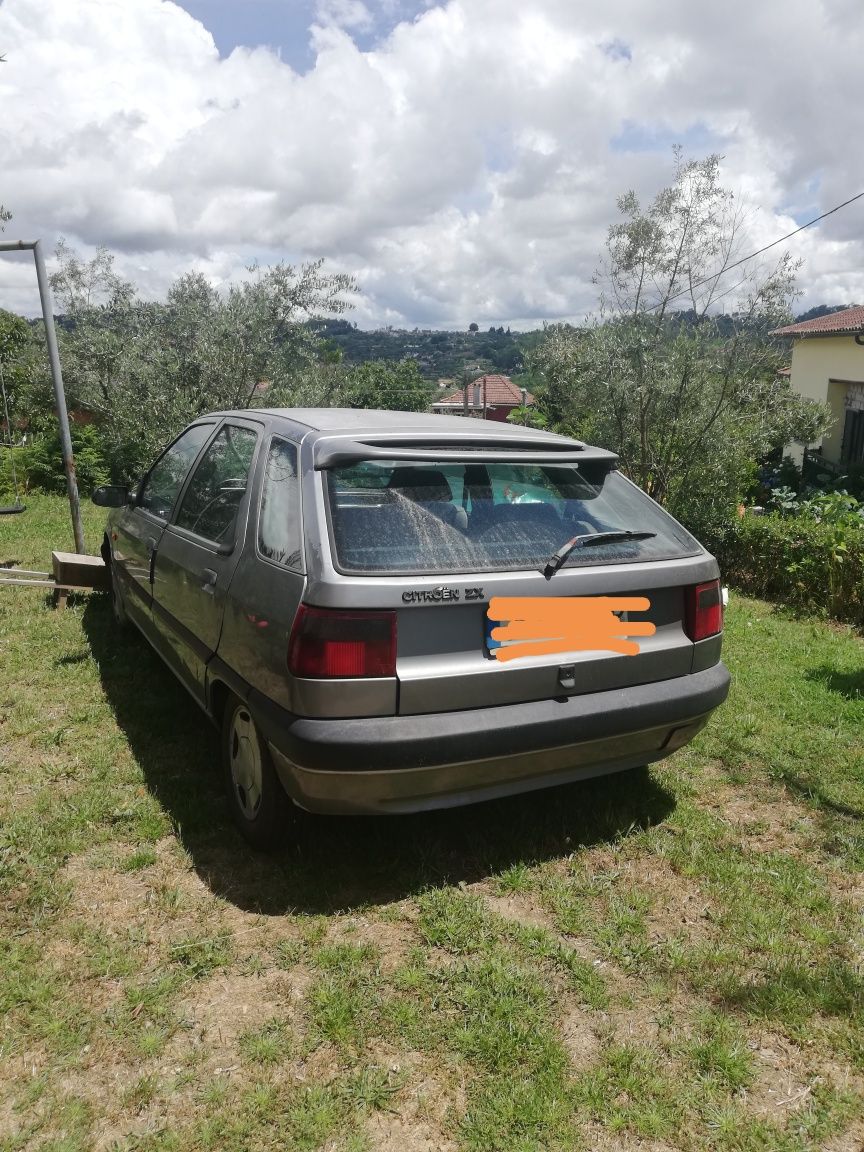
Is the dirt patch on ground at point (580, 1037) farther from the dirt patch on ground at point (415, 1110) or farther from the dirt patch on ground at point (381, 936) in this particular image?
the dirt patch on ground at point (381, 936)

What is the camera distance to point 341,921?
8.93ft

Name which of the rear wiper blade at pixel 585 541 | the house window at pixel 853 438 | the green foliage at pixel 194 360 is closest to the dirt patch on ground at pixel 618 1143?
the rear wiper blade at pixel 585 541

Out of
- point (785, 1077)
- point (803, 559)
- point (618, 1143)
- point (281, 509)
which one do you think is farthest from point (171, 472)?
point (803, 559)

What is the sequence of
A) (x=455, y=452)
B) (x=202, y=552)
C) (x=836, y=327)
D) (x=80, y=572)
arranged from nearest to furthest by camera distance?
(x=455, y=452)
(x=202, y=552)
(x=80, y=572)
(x=836, y=327)

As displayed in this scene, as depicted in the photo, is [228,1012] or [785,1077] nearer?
[785,1077]

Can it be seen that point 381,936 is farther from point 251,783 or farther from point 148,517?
point 148,517

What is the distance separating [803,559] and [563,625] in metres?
5.51

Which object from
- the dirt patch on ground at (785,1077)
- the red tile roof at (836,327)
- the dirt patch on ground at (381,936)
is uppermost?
the red tile roof at (836,327)

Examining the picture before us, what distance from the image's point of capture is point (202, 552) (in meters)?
3.42

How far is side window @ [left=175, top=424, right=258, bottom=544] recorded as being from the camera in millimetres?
3332

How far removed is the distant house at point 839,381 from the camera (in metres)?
15.5

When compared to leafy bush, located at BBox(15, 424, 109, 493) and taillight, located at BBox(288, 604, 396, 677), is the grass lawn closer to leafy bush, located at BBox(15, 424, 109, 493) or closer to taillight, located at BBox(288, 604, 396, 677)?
taillight, located at BBox(288, 604, 396, 677)

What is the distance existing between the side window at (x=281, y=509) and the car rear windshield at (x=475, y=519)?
0.53 ft

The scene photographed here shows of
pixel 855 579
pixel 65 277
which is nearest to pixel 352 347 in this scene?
pixel 65 277
